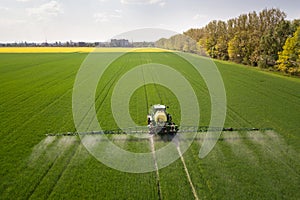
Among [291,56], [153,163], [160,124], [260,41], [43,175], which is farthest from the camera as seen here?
[260,41]

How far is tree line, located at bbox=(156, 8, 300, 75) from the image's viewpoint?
39.6m

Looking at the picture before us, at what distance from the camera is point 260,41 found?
4859 centimetres

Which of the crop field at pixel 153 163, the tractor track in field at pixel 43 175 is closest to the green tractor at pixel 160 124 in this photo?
the crop field at pixel 153 163

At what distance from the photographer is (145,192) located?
890 centimetres

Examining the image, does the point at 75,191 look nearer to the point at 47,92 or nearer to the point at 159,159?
the point at 159,159

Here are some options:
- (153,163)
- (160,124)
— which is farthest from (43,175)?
(160,124)

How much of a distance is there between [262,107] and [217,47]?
56.7 meters

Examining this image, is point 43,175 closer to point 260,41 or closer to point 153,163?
point 153,163

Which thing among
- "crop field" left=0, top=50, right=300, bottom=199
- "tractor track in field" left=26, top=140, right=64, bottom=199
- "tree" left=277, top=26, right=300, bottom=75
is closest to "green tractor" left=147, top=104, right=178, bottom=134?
"crop field" left=0, top=50, right=300, bottom=199

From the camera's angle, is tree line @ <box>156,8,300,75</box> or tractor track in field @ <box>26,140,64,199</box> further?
tree line @ <box>156,8,300,75</box>

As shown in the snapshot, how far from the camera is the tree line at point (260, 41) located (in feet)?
130

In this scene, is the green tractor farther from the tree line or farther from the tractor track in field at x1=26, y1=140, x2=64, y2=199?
the tree line

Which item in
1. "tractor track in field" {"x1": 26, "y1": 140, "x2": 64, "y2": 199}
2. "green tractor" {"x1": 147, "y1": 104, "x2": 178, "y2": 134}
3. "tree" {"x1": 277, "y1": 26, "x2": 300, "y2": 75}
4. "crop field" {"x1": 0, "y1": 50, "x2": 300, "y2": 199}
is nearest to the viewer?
"tractor track in field" {"x1": 26, "y1": 140, "x2": 64, "y2": 199}

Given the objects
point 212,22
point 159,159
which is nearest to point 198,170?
point 159,159
